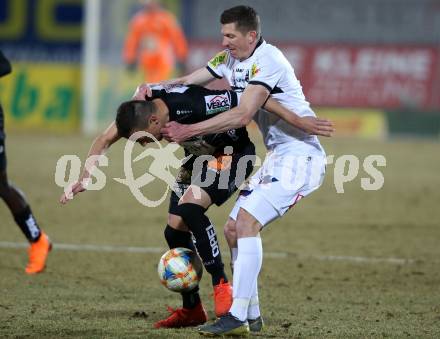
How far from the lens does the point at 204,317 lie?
669 cm

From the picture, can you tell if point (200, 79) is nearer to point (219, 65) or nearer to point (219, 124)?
point (219, 65)

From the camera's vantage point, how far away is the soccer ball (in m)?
6.46

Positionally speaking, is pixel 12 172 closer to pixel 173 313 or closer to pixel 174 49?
pixel 174 49

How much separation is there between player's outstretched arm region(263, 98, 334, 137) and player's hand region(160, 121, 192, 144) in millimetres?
629

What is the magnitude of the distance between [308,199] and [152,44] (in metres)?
9.38

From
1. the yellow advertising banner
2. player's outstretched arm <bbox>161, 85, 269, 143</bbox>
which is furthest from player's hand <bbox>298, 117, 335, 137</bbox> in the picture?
the yellow advertising banner

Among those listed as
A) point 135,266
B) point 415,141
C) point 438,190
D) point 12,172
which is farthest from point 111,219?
point 415,141

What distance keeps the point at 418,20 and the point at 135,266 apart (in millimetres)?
15755

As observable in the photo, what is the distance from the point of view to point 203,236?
6438mm

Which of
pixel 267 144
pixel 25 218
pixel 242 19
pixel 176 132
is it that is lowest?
pixel 25 218

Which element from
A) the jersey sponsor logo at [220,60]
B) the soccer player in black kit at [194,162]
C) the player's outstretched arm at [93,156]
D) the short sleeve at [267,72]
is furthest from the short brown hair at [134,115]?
the jersey sponsor logo at [220,60]

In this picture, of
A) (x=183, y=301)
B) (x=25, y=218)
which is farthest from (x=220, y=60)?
(x=25, y=218)

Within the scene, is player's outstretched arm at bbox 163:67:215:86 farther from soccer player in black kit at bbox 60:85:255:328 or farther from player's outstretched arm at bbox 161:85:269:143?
player's outstretched arm at bbox 161:85:269:143

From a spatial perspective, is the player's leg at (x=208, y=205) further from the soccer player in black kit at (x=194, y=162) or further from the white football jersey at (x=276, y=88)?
the white football jersey at (x=276, y=88)
